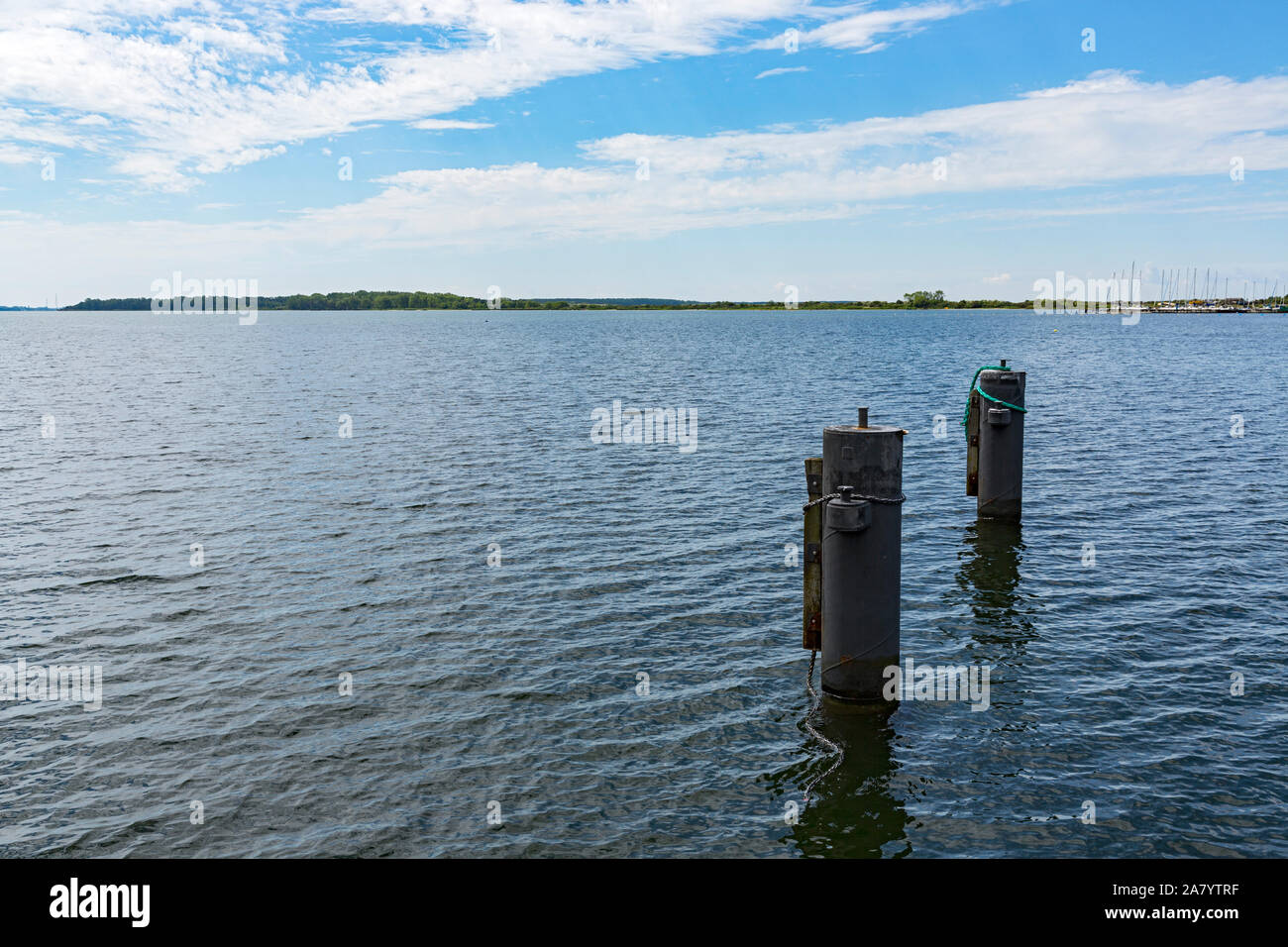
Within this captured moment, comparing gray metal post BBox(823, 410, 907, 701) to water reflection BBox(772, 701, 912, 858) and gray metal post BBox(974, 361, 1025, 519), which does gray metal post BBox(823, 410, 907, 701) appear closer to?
water reflection BBox(772, 701, 912, 858)

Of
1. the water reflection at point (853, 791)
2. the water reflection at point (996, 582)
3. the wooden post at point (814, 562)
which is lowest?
the water reflection at point (853, 791)

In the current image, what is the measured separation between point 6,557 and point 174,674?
1026cm

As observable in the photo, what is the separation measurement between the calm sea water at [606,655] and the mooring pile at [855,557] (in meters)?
0.92

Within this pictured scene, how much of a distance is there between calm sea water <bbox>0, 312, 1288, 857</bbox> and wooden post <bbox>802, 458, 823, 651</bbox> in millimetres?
1192

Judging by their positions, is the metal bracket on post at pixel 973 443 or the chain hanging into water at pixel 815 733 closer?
the chain hanging into water at pixel 815 733

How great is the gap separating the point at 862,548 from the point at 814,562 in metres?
0.87

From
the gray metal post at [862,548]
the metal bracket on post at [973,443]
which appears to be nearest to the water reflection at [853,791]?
the gray metal post at [862,548]

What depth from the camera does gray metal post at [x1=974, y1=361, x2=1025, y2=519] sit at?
2011 cm

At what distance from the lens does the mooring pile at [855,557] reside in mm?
11969

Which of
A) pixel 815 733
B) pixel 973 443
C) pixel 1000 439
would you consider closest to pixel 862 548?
pixel 815 733

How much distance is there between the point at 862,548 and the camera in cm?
1202

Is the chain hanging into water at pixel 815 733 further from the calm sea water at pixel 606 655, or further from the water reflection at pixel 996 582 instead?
the water reflection at pixel 996 582

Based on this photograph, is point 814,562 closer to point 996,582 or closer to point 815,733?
point 815,733

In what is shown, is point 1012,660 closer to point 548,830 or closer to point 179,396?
point 548,830
